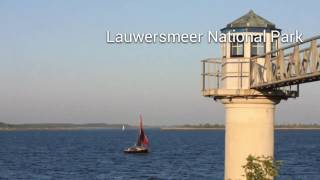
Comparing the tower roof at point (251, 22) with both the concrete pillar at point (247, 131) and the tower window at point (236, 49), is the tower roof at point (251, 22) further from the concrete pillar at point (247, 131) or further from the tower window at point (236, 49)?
the concrete pillar at point (247, 131)

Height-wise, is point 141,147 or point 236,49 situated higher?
point 236,49

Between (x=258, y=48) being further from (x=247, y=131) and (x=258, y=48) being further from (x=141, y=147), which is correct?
(x=141, y=147)

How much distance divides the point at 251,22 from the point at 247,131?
3.35 metres

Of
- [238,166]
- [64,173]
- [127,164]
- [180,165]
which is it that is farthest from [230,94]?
[127,164]

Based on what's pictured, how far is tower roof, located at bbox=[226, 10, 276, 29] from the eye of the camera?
66.3 ft

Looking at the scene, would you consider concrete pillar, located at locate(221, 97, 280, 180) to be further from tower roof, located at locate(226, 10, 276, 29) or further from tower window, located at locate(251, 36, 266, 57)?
tower roof, located at locate(226, 10, 276, 29)

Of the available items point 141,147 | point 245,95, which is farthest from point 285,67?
point 141,147

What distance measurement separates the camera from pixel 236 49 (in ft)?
66.8

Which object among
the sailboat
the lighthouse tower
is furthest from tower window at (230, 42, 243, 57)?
the sailboat

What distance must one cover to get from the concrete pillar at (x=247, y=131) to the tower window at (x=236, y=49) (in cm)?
140

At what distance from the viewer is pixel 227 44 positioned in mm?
20438

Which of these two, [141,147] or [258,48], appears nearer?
[258,48]

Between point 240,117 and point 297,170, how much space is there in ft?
203

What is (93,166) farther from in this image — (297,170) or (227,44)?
(227,44)
